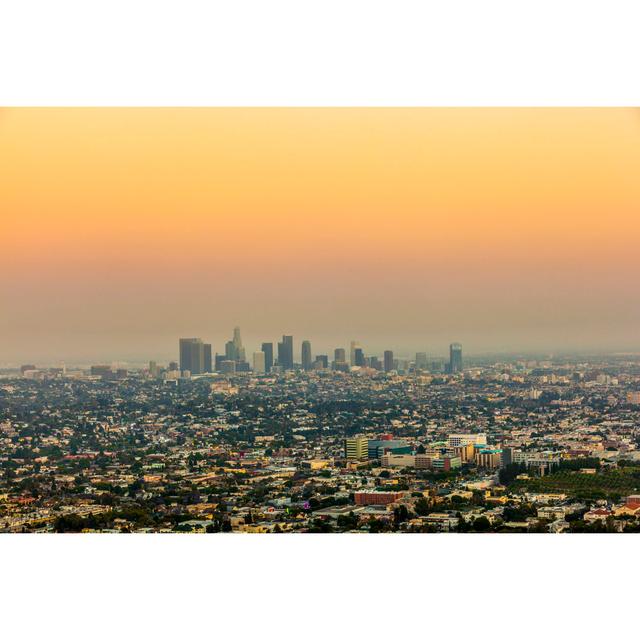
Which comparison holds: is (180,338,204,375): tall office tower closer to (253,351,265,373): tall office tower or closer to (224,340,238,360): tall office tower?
(224,340,238,360): tall office tower

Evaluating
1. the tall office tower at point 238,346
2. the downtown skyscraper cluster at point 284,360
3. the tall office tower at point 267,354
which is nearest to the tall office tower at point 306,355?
the downtown skyscraper cluster at point 284,360

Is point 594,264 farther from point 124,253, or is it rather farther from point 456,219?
point 124,253

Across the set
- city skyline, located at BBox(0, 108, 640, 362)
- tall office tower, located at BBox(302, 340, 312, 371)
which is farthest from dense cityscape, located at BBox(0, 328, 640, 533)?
city skyline, located at BBox(0, 108, 640, 362)

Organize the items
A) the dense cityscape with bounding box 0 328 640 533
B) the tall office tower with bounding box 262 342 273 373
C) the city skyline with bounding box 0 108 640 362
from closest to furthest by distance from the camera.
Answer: the dense cityscape with bounding box 0 328 640 533, the city skyline with bounding box 0 108 640 362, the tall office tower with bounding box 262 342 273 373

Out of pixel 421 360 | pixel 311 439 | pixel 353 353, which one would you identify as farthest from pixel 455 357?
pixel 311 439

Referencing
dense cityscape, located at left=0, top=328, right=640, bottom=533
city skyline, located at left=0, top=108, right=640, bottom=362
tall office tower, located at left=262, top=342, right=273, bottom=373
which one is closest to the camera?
dense cityscape, located at left=0, top=328, right=640, bottom=533

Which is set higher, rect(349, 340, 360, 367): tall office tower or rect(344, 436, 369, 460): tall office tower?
rect(349, 340, 360, 367): tall office tower
